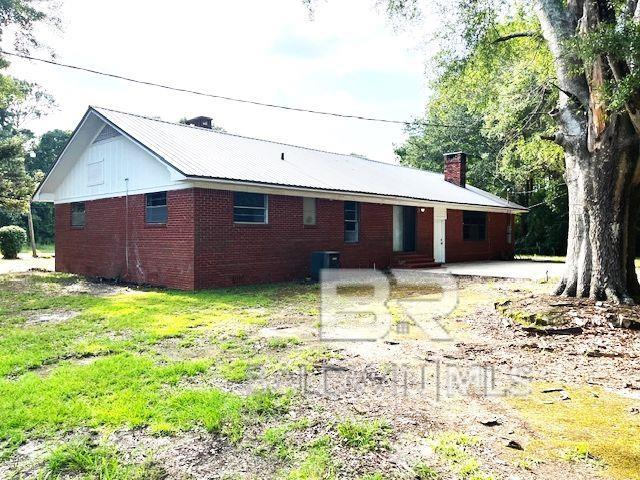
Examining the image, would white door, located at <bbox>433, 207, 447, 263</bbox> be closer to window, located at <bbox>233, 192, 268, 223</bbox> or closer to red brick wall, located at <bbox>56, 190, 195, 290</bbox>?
window, located at <bbox>233, 192, 268, 223</bbox>

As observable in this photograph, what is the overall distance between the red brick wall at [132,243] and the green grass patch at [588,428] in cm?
900

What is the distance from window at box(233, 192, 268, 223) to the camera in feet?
39.4

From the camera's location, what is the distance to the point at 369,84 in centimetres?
1766

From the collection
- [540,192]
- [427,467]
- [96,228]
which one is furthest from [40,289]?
[540,192]

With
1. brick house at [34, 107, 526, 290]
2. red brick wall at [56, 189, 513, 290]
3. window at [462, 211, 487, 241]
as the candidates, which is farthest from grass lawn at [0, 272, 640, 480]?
window at [462, 211, 487, 241]

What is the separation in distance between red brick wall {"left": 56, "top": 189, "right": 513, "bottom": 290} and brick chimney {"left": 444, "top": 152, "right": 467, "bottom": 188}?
9.41 m

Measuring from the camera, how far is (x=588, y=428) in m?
3.29

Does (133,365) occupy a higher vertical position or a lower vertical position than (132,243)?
lower

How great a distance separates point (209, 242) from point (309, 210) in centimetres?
365

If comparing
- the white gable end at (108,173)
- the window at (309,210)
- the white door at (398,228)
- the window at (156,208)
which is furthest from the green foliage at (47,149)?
the window at (309,210)

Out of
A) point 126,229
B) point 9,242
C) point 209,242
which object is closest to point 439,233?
point 209,242

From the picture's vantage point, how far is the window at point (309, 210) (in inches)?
537

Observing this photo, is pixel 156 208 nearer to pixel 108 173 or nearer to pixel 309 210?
pixel 108 173

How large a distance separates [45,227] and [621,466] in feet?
133
